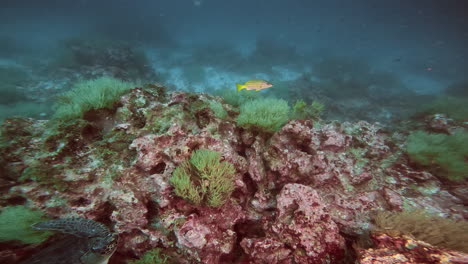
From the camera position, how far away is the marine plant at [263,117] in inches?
133

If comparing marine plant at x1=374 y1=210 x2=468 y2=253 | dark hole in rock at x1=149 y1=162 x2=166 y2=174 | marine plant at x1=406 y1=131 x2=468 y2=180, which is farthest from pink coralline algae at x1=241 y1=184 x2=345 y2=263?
marine plant at x1=406 y1=131 x2=468 y2=180

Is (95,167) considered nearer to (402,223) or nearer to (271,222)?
(271,222)

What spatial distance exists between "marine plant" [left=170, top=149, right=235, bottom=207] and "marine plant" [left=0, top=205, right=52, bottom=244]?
5.12 feet

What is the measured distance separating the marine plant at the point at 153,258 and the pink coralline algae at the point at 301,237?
3.25 feet

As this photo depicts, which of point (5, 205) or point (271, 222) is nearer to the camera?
point (5, 205)

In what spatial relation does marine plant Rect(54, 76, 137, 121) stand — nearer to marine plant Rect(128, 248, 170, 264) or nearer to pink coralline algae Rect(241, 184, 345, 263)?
marine plant Rect(128, 248, 170, 264)

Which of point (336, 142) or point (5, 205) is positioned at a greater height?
point (336, 142)

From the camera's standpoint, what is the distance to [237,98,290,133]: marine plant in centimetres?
337

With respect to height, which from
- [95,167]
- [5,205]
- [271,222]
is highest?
[95,167]

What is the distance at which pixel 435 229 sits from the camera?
223 cm

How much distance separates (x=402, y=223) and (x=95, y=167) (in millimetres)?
4090

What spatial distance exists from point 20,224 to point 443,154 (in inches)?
258

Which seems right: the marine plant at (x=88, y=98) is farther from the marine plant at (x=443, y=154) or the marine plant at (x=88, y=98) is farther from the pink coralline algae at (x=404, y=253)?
the marine plant at (x=443, y=154)

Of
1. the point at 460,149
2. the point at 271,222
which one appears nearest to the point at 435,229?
the point at 271,222
